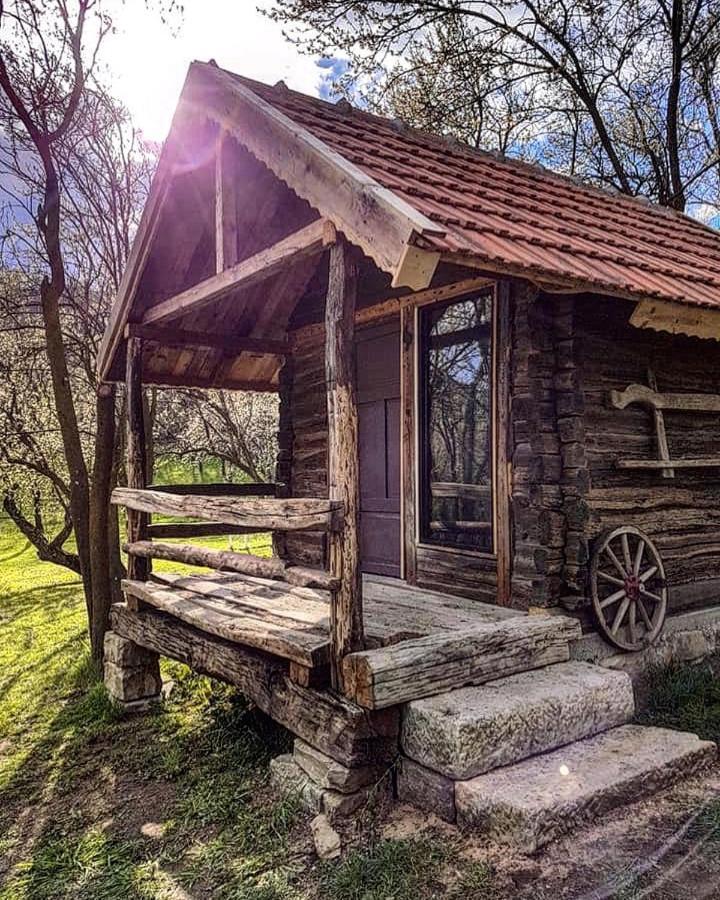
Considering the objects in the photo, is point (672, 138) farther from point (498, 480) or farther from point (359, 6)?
point (498, 480)

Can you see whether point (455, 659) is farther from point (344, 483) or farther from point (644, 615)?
point (644, 615)

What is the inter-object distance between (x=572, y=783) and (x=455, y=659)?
2.71 feet

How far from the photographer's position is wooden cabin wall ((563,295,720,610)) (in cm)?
480

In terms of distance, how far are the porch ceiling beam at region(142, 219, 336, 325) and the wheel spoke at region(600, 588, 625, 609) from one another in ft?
9.57

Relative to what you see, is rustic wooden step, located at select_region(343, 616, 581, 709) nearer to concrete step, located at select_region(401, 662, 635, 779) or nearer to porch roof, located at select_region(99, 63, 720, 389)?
concrete step, located at select_region(401, 662, 635, 779)

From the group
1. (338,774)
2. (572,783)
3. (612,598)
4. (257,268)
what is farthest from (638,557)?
(257,268)

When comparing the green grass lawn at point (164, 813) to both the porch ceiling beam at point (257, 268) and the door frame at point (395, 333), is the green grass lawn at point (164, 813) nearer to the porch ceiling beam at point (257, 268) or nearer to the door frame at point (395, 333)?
the door frame at point (395, 333)

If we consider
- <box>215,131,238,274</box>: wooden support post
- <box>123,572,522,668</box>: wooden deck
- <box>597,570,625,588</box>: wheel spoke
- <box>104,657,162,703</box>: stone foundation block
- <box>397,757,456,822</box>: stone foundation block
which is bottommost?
<box>104,657,162,703</box>: stone foundation block

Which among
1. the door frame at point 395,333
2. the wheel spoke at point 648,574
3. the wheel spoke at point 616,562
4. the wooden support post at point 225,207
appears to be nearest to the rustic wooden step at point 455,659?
the wheel spoke at point 616,562

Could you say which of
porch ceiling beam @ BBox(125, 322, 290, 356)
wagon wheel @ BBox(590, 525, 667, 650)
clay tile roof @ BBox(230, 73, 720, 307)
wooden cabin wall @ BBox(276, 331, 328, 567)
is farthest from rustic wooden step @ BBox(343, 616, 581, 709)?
porch ceiling beam @ BBox(125, 322, 290, 356)

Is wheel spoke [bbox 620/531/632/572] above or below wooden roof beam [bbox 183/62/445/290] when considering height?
below

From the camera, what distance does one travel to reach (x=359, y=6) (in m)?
12.1

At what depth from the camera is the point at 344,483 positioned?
3656mm

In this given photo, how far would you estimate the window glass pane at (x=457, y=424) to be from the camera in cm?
511
